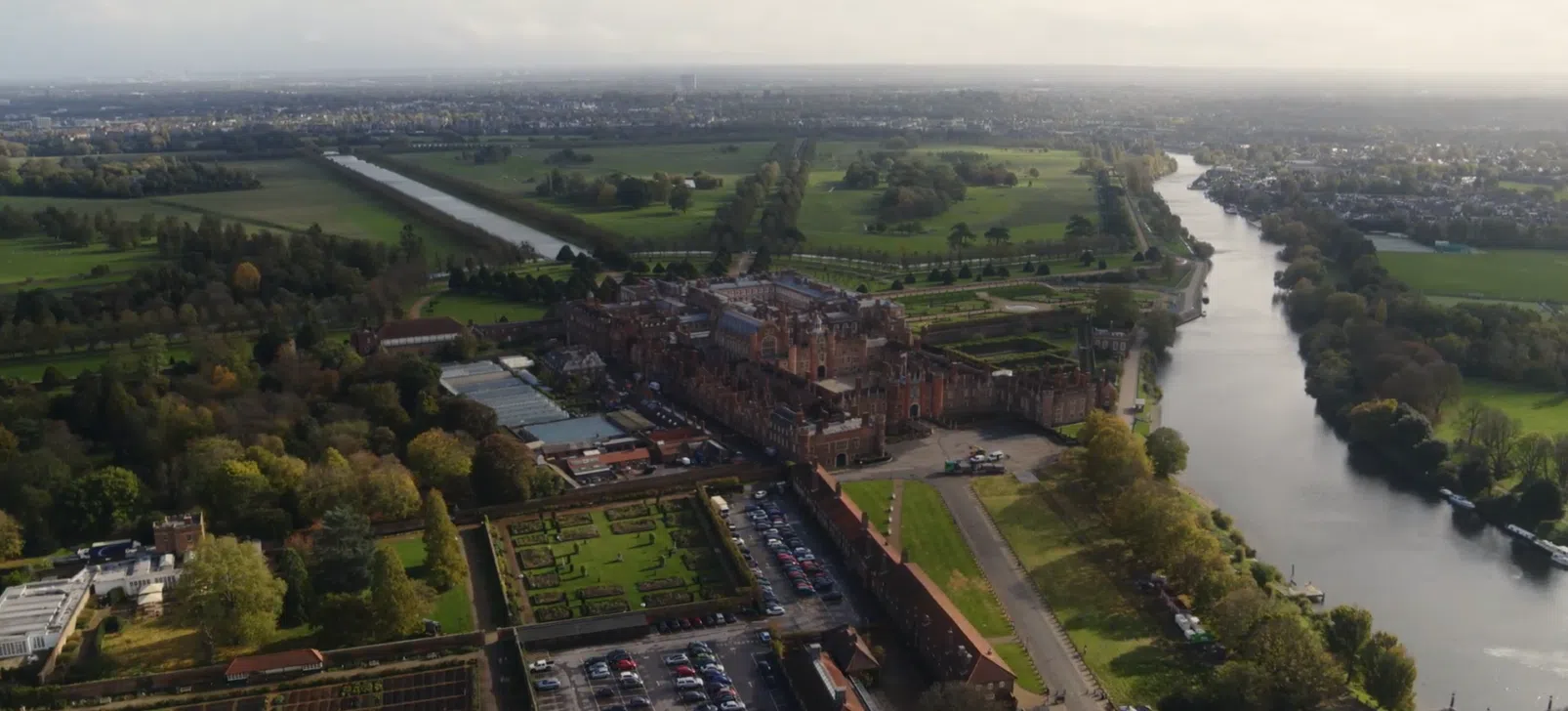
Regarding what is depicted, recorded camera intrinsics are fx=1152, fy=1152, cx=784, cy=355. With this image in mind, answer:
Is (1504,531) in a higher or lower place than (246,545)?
lower

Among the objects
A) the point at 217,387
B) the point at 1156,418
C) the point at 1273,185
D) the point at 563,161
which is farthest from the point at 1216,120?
the point at 217,387

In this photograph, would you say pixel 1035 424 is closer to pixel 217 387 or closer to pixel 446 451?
pixel 446 451

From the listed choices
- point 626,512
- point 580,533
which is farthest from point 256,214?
point 580,533

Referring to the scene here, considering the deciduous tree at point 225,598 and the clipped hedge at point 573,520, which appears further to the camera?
the clipped hedge at point 573,520

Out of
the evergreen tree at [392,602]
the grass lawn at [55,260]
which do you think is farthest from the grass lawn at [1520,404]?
the grass lawn at [55,260]

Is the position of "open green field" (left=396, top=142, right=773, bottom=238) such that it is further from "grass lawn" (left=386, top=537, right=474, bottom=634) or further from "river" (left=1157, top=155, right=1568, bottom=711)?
"grass lawn" (left=386, top=537, right=474, bottom=634)

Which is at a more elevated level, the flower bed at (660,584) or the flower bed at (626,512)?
the flower bed at (626,512)

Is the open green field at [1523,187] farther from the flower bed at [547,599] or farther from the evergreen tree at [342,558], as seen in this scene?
the evergreen tree at [342,558]

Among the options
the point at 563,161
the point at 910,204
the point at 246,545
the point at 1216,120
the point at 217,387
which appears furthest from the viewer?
the point at 1216,120

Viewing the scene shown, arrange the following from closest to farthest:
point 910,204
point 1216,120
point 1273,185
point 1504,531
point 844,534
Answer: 1. point 844,534
2. point 1504,531
3. point 910,204
4. point 1273,185
5. point 1216,120
